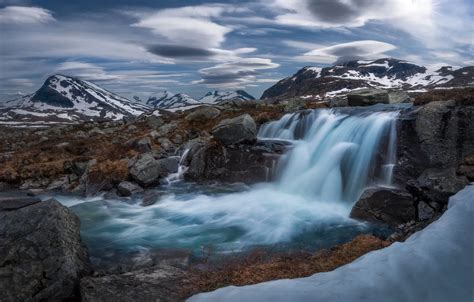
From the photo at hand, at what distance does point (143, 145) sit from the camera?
3366 centimetres

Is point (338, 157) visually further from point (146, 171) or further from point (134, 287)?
point (134, 287)

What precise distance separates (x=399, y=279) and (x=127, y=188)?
19.8 m

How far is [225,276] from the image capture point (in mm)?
9602

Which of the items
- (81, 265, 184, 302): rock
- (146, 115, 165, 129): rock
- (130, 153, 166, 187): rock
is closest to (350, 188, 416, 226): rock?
(81, 265, 184, 302): rock

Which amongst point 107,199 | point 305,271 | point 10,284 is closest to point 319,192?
point 305,271

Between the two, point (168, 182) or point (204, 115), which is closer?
point (168, 182)

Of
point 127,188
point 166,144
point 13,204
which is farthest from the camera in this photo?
point 166,144

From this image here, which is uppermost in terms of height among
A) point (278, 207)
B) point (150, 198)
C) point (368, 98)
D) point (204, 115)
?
point (368, 98)

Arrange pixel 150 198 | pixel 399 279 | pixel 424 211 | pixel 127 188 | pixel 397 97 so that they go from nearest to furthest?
pixel 399 279 → pixel 424 211 → pixel 150 198 → pixel 127 188 → pixel 397 97

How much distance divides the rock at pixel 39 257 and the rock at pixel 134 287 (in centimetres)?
67

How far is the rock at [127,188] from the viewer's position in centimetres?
2389

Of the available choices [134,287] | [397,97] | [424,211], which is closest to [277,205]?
[424,211]

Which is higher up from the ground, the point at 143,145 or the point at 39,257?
the point at 143,145

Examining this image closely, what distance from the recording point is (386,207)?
53.0ft
